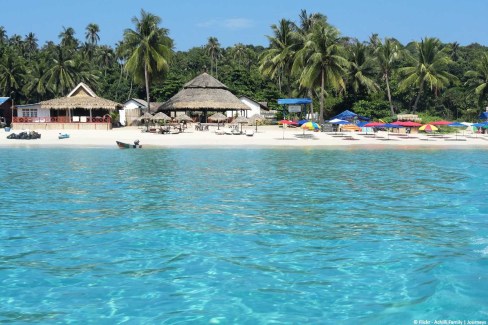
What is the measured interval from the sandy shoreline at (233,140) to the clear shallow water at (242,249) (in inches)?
609

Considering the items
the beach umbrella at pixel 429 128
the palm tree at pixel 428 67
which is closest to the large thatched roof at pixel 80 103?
the beach umbrella at pixel 429 128

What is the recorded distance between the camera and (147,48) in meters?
47.1

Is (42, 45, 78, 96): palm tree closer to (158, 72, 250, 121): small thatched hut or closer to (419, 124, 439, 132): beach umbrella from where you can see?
(158, 72, 250, 121): small thatched hut

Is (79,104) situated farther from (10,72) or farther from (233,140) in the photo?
(233,140)

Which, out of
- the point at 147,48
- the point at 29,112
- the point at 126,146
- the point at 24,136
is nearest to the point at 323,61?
the point at 147,48

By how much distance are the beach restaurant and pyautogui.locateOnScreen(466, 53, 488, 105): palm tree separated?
121ft

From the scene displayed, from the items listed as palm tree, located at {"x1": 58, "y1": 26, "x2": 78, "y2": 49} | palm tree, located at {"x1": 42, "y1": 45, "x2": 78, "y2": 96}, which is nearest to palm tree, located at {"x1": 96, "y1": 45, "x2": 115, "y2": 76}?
palm tree, located at {"x1": 58, "y1": 26, "x2": 78, "y2": 49}

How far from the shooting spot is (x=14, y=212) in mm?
11867

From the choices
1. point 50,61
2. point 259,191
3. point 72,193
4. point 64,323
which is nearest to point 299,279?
point 64,323

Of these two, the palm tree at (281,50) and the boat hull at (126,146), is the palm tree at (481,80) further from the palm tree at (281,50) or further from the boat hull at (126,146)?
the boat hull at (126,146)

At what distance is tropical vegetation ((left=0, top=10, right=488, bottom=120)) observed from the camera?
47.2 m

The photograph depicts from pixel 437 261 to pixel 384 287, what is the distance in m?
1.60

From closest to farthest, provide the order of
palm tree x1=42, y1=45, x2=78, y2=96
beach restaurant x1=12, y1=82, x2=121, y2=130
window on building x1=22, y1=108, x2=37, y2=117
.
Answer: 1. beach restaurant x1=12, y1=82, x2=121, y2=130
2. window on building x1=22, y1=108, x2=37, y2=117
3. palm tree x1=42, y1=45, x2=78, y2=96

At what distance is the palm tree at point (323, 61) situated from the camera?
44.8 metres
